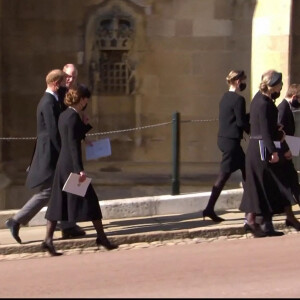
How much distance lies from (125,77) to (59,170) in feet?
14.5

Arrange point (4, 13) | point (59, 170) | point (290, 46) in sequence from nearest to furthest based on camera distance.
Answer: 1. point (59, 170)
2. point (290, 46)
3. point (4, 13)

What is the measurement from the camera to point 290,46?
11.2 meters

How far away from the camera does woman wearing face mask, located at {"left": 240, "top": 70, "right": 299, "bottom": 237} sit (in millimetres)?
8250

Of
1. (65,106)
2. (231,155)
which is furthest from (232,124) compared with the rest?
(65,106)

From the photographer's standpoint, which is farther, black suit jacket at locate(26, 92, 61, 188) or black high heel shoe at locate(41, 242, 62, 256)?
black suit jacket at locate(26, 92, 61, 188)

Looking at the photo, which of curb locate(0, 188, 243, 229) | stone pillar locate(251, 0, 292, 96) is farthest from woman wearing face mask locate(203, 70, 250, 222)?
stone pillar locate(251, 0, 292, 96)

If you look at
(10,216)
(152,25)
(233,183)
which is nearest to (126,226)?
(10,216)

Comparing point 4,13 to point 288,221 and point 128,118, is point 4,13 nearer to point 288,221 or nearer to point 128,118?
point 128,118

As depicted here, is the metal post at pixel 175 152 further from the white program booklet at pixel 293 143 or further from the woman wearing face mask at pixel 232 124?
the white program booklet at pixel 293 143

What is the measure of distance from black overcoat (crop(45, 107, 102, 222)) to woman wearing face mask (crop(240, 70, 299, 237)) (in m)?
1.70

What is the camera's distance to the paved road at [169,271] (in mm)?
6520

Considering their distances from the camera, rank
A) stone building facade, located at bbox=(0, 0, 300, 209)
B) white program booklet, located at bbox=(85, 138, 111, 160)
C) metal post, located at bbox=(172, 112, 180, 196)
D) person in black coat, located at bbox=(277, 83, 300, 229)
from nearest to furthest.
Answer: white program booklet, located at bbox=(85, 138, 111, 160)
person in black coat, located at bbox=(277, 83, 300, 229)
metal post, located at bbox=(172, 112, 180, 196)
stone building facade, located at bbox=(0, 0, 300, 209)

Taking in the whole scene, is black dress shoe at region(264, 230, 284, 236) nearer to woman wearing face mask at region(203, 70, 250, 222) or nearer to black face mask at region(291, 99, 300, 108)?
woman wearing face mask at region(203, 70, 250, 222)

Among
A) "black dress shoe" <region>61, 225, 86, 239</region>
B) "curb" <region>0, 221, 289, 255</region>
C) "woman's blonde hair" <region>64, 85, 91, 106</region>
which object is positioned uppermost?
"woman's blonde hair" <region>64, 85, 91, 106</region>
